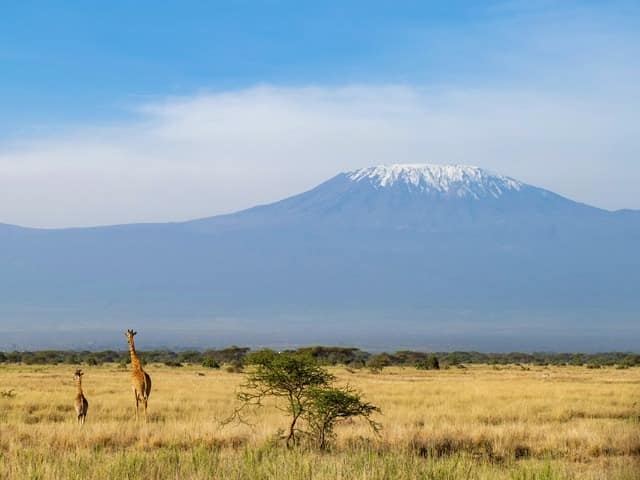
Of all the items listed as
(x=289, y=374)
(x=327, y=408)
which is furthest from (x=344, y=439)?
(x=289, y=374)

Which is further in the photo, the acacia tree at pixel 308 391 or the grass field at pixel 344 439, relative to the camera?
the acacia tree at pixel 308 391

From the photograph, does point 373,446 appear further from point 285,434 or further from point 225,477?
point 225,477

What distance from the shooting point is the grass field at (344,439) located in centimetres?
Answer: 1163

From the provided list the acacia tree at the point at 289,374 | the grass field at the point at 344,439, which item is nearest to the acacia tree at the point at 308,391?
the acacia tree at the point at 289,374

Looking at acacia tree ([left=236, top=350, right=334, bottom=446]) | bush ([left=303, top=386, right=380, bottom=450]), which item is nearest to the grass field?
bush ([left=303, top=386, right=380, bottom=450])

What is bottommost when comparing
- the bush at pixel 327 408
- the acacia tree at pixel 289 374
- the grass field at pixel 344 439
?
the grass field at pixel 344 439

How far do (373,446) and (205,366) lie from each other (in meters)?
44.6

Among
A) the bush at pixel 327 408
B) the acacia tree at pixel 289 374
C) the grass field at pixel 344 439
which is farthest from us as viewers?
the acacia tree at pixel 289 374

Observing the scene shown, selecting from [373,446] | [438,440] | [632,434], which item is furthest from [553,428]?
[373,446]

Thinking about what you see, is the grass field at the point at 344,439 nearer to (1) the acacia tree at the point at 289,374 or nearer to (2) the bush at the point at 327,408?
(2) the bush at the point at 327,408

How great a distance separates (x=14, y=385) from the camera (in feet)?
104

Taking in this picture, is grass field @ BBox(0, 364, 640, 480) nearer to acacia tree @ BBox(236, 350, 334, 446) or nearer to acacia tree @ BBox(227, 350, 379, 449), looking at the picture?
acacia tree @ BBox(227, 350, 379, 449)

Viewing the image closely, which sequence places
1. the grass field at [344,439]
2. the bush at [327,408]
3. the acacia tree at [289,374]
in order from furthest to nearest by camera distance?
the acacia tree at [289,374]
the bush at [327,408]
the grass field at [344,439]

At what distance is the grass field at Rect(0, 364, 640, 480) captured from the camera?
11633 mm
